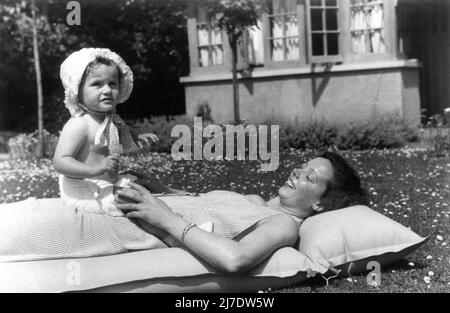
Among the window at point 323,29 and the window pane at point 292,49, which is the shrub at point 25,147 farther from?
the window at point 323,29

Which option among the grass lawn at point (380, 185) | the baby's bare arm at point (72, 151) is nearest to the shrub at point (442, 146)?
the grass lawn at point (380, 185)

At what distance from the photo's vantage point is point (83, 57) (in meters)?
3.48

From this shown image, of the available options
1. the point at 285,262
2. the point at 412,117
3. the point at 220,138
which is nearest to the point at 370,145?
the point at 412,117

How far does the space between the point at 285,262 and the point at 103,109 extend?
Answer: 134cm

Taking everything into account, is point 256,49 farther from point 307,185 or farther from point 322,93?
point 307,185

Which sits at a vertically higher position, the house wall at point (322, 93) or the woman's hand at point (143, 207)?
the house wall at point (322, 93)

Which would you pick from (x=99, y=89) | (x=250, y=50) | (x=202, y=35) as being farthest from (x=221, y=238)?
(x=202, y=35)

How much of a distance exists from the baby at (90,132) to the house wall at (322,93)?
8.03m

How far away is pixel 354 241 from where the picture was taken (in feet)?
11.1

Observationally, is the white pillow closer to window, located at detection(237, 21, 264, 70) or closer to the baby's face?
the baby's face

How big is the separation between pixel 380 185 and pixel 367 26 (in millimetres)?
6662

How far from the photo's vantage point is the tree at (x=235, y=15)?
37.9 feet

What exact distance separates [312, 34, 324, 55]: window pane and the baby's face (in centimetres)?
967

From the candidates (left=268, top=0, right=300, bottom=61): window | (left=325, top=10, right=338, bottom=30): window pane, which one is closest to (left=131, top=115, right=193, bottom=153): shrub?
(left=268, top=0, right=300, bottom=61): window
